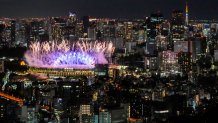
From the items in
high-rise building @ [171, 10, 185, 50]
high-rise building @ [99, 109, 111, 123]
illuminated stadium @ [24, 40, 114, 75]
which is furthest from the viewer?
high-rise building @ [171, 10, 185, 50]

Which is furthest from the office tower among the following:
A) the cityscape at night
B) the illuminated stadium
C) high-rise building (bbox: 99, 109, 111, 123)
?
high-rise building (bbox: 99, 109, 111, 123)

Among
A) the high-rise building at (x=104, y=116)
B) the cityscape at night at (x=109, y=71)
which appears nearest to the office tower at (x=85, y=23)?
the cityscape at night at (x=109, y=71)

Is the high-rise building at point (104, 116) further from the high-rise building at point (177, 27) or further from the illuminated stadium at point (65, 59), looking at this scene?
the high-rise building at point (177, 27)

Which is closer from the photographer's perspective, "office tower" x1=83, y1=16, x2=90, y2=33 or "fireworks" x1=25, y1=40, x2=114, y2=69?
"fireworks" x1=25, y1=40, x2=114, y2=69

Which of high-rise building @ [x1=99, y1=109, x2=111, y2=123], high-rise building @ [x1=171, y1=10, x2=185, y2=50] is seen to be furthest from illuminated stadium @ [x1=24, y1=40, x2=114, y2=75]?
high-rise building @ [x1=171, y1=10, x2=185, y2=50]

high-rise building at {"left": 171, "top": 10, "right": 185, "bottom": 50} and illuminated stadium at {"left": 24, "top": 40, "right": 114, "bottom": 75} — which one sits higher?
high-rise building at {"left": 171, "top": 10, "right": 185, "bottom": 50}

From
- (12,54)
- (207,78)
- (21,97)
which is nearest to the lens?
(21,97)

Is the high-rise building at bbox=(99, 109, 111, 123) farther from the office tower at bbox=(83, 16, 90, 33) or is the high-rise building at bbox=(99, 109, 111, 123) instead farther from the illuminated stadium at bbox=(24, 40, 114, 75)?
the office tower at bbox=(83, 16, 90, 33)

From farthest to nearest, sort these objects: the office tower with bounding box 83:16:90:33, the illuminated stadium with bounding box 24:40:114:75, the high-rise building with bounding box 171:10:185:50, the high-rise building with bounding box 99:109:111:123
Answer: the office tower with bounding box 83:16:90:33 → the high-rise building with bounding box 171:10:185:50 → the illuminated stadium with bounding box 24:40:114:75 → the high-rise building with bounding box 99:109:111:123

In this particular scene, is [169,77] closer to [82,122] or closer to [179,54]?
[179,54]

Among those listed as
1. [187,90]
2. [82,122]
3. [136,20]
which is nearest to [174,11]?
[136,20]

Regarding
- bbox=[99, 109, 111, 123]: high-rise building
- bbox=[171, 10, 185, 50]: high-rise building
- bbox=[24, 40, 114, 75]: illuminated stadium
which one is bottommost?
bbox=[99, 109, 111, 123]: high-rise building
